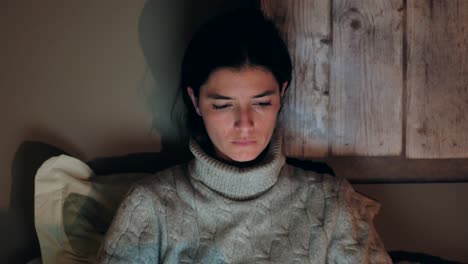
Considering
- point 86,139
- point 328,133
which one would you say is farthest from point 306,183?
point 86,139

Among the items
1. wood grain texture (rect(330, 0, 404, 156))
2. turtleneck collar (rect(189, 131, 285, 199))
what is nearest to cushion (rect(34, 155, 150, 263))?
turtleneck collar (rect(189, 131, 285, 199))

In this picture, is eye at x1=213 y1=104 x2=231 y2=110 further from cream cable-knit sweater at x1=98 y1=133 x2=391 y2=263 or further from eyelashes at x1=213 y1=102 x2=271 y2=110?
cream cable-knit sweater at x1=98 y1=133 x2=391 y2=263

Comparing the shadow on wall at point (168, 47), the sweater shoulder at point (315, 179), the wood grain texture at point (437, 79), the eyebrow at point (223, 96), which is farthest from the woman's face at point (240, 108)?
the wood grain texture at point (437, 79)

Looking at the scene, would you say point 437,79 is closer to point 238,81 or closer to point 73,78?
point 238,81

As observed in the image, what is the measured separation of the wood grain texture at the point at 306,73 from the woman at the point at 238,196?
0.45ft

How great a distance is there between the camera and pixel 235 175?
127 centimetres

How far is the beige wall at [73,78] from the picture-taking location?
1482mm

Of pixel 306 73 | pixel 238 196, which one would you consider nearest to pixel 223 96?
pixel 238 196

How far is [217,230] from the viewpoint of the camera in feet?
4.19

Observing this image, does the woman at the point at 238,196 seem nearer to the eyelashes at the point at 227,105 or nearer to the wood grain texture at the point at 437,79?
the eyelashes at the point at 227,105

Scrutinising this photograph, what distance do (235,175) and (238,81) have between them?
21cm

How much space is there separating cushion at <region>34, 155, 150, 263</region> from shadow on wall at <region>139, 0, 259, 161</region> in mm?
222

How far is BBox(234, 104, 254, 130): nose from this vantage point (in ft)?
3.95

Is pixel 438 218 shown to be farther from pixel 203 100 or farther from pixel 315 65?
pixel 203 100
